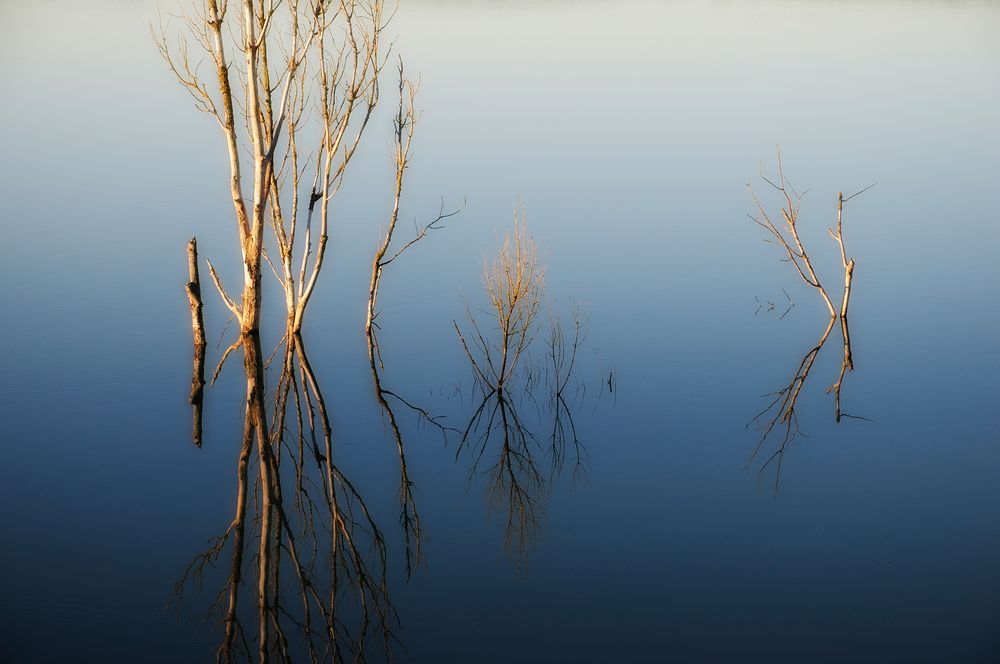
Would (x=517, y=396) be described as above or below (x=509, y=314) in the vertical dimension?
below

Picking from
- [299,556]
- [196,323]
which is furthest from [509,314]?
[299,556]

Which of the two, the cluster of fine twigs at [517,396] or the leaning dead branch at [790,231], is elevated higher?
the leaning dead branch at [790,231]

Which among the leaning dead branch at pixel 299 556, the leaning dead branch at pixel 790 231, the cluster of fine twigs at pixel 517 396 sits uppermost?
the leaning dead branch at pixel 790 231

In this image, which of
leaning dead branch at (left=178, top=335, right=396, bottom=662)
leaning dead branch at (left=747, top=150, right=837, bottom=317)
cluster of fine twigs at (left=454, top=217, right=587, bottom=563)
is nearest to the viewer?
leaning dead branch at (left=178, top=335, right=396, bottom=662)

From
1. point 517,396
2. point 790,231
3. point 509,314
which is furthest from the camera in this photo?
point 790,231

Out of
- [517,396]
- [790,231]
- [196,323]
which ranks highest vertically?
[790,231]

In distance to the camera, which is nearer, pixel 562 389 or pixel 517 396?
pixel 517 396

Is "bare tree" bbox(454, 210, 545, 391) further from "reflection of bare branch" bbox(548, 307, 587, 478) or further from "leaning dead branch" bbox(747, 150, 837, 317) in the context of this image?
"leaning dead branch" bbox(747, 150, 837, 317)

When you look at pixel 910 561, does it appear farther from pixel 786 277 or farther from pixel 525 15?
pixel 525 15

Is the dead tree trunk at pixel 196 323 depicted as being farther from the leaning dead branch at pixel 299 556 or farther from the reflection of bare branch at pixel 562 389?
the reflection of bare branch at pixel 562 389

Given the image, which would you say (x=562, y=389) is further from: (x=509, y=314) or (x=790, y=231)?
(x=790, y=231)

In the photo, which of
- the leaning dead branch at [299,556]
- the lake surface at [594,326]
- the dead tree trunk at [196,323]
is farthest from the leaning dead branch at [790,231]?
the dead tree trunk at [196,323]

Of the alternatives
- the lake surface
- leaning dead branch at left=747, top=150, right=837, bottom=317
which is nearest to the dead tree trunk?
the lake surface

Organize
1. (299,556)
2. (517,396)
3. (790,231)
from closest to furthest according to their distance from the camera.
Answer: (299,556)
(517,396)
(790,231)
